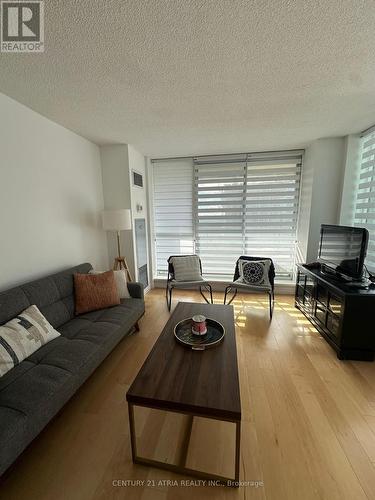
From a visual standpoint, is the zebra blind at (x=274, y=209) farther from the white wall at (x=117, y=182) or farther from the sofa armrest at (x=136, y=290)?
the sofa armrest at (x=136, y=290)

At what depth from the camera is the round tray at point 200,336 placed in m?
1.51

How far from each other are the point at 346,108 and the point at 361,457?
2.81 meters

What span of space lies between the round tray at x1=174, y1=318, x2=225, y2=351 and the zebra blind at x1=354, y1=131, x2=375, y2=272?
2.19 m

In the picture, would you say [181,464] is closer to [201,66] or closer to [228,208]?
[201,66]

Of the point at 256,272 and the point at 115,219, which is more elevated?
the point at 115,219

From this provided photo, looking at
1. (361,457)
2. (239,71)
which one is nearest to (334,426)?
(361,457)

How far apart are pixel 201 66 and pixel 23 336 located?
2.27 metres

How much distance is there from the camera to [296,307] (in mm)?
3158

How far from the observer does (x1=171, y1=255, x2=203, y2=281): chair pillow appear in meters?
3.30

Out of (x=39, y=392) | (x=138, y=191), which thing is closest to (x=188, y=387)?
(x=39, y=392)

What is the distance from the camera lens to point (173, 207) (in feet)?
13.1

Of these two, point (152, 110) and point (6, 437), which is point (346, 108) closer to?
point (152, 110)

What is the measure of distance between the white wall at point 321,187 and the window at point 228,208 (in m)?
0.32

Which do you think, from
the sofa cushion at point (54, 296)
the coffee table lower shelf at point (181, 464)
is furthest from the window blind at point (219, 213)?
the coffee table lower shelf at point (181, 464)
